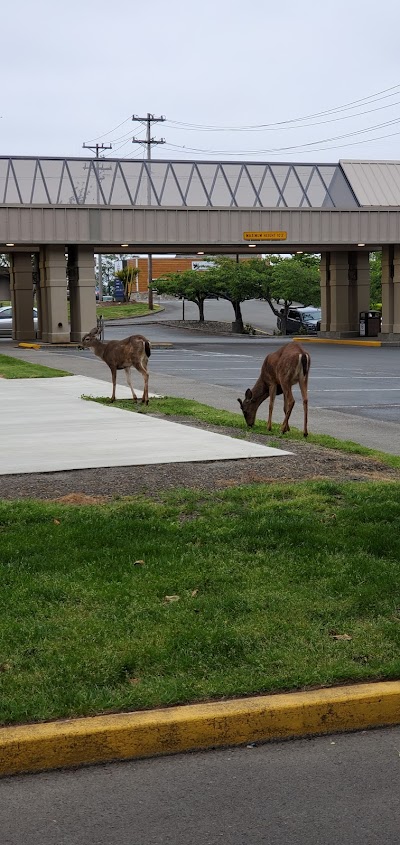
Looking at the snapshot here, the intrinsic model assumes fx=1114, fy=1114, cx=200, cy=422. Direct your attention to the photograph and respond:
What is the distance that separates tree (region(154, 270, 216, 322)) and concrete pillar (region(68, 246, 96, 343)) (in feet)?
70.9

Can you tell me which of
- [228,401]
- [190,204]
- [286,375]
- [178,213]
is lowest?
[228,401]

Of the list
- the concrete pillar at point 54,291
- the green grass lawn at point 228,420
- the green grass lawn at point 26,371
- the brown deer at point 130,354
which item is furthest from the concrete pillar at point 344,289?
the brown deer at point 130,354

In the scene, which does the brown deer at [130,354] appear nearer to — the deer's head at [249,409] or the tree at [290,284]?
the deer's head at [249,409]

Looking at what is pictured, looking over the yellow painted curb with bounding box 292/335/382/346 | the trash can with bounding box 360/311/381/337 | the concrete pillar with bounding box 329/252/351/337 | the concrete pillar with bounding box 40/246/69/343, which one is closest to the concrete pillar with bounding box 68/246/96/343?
the concrete pillar with bounding box 40/246/69/343

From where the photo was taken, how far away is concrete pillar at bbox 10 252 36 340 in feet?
163

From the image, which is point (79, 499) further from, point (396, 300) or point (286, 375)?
point (396, 300)

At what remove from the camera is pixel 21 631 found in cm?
621

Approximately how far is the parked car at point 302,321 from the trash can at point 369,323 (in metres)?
12.1

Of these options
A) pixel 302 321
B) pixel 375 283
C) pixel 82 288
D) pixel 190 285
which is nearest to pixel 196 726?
pixel 82 288

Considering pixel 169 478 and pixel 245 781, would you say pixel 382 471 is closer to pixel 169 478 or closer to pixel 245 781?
pixel 169 478

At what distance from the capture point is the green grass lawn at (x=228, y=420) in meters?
12.8

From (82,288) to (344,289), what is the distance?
1324 cm

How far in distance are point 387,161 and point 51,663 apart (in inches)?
1857

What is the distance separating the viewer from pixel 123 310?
8369cm
